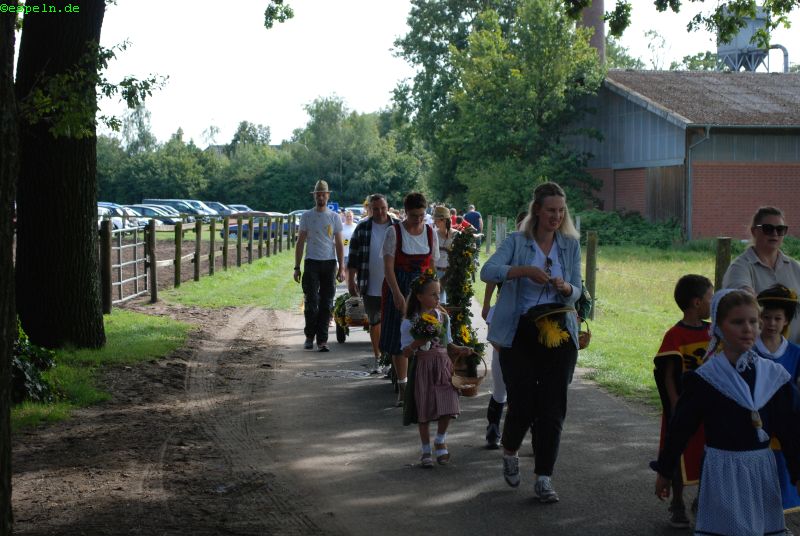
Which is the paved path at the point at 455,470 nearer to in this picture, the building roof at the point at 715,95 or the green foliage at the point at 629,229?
the green foliage at the point at 629,229

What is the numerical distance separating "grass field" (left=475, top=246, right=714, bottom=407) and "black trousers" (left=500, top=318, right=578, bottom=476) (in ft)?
11.9

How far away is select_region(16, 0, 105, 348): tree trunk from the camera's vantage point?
11.5m

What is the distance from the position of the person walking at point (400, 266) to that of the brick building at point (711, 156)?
31.0m

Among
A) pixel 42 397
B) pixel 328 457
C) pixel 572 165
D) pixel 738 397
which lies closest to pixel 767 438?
pixel 738 397

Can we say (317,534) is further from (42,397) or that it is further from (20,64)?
(20,64)

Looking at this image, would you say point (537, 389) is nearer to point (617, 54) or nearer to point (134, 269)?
point (134, 269)

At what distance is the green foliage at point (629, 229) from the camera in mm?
39906

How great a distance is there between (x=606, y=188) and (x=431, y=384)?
41.2 meters

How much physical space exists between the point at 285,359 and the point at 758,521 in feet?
29.6

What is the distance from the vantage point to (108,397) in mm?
9984

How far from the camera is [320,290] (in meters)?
13.9

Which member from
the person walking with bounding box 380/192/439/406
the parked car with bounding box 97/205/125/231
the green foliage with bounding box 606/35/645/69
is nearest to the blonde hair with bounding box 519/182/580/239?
the person walking with bounding box 380/192/439/406

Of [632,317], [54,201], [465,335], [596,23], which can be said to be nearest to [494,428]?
[465,335]

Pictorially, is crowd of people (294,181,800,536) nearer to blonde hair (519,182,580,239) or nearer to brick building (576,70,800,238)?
blonde hair (519,182,580,239)
